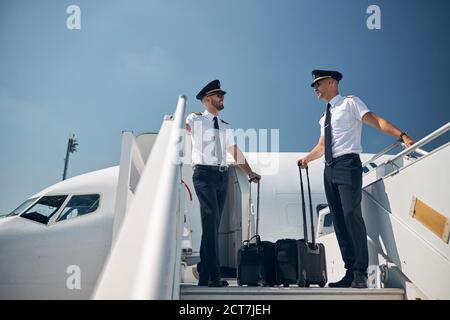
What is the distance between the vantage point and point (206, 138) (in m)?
3.61

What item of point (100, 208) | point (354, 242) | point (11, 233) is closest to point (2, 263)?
point (11, 233)

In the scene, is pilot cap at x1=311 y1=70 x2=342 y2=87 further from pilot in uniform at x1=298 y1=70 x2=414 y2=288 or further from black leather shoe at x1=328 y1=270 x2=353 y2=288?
black leather shoe at x1=328 y1=270 x2=353 y2=288

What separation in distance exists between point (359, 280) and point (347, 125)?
1.43 m

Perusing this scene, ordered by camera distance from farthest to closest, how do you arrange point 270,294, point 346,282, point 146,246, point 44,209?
point 44,209
point 346,282
point 270,294
point 146,246

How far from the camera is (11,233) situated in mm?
4555

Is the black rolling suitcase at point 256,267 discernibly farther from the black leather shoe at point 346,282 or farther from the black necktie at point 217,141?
the black necktie at point 217,141

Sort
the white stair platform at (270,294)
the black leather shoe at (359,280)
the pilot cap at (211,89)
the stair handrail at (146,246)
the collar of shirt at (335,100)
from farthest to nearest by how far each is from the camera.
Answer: the pilot cap at (211,89) → the collar of shirt at (335,100) → the black leather shoe at (359,280) → the white stair platform at (270,294) → the stair handrail at (146,246)

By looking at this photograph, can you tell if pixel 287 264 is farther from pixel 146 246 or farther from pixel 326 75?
pixel 146 246

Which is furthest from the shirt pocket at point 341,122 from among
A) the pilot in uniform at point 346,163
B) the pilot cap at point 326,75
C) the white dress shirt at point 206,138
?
the white dress shirt at point 206,138

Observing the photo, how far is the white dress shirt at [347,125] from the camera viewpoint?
11.2ft

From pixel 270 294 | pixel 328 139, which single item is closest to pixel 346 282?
pixel 270 294

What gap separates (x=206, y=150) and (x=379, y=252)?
193 cm

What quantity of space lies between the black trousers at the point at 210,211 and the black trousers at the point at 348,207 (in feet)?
3.43

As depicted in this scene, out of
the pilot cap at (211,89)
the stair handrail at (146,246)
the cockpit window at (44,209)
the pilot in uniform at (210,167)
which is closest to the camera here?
the stair handrail at (146,246)
